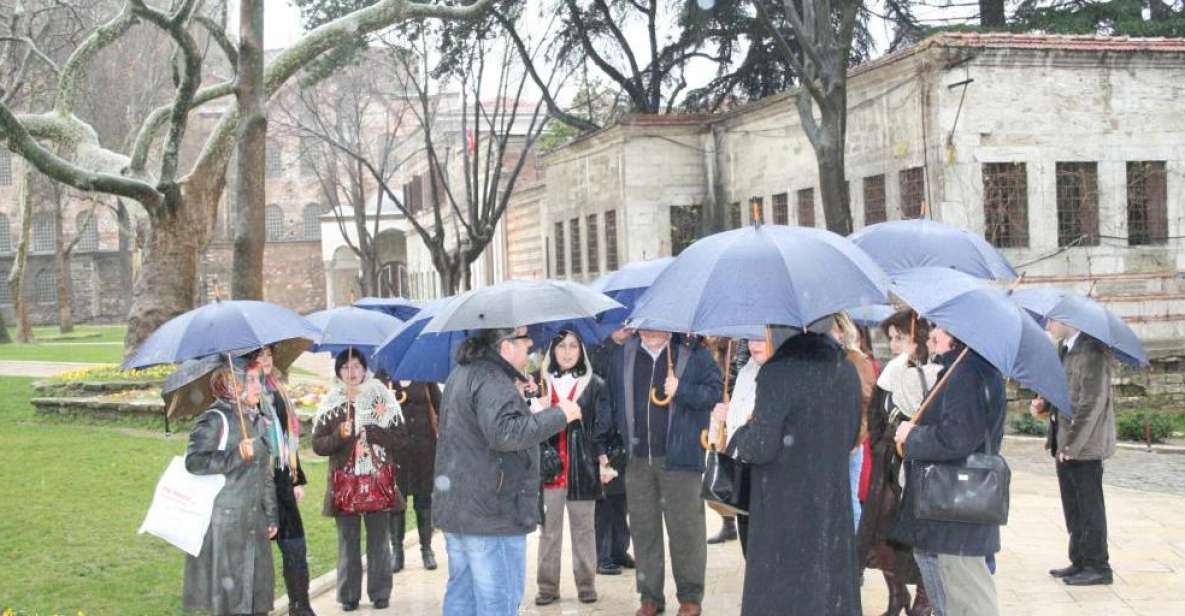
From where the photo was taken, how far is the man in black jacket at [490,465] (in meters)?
5.55

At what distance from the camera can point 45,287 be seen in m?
69.8

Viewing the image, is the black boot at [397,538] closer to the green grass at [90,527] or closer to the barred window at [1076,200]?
the green grass at [90,527]

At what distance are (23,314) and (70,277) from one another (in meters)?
27.6

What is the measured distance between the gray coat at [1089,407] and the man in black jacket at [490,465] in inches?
145

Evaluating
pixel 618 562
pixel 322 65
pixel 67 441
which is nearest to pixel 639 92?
pixel 322 65

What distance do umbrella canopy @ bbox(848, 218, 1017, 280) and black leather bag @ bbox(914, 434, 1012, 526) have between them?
2765 mm

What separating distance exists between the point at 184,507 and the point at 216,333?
89 cm

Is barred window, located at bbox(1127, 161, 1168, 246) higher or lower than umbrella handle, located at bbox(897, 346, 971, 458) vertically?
higher

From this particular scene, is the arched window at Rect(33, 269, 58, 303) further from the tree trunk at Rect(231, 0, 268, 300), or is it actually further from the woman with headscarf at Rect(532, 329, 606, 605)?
the woman with headscarf at Rect(532, 329, 606, 605)

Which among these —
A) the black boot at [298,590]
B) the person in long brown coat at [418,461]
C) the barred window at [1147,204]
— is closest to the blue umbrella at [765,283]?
the black boot at [298,590]

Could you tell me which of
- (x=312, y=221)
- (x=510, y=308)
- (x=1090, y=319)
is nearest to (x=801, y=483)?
(x=510, y=308)

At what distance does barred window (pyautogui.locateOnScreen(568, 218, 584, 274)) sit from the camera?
29.9m

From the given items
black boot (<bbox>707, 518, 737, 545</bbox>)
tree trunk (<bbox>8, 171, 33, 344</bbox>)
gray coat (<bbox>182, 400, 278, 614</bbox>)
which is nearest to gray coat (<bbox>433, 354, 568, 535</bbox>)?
gray coat (<bbox>182, 400, 278, 614</bbox>)

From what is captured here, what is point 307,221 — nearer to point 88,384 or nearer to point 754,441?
point 88,384
